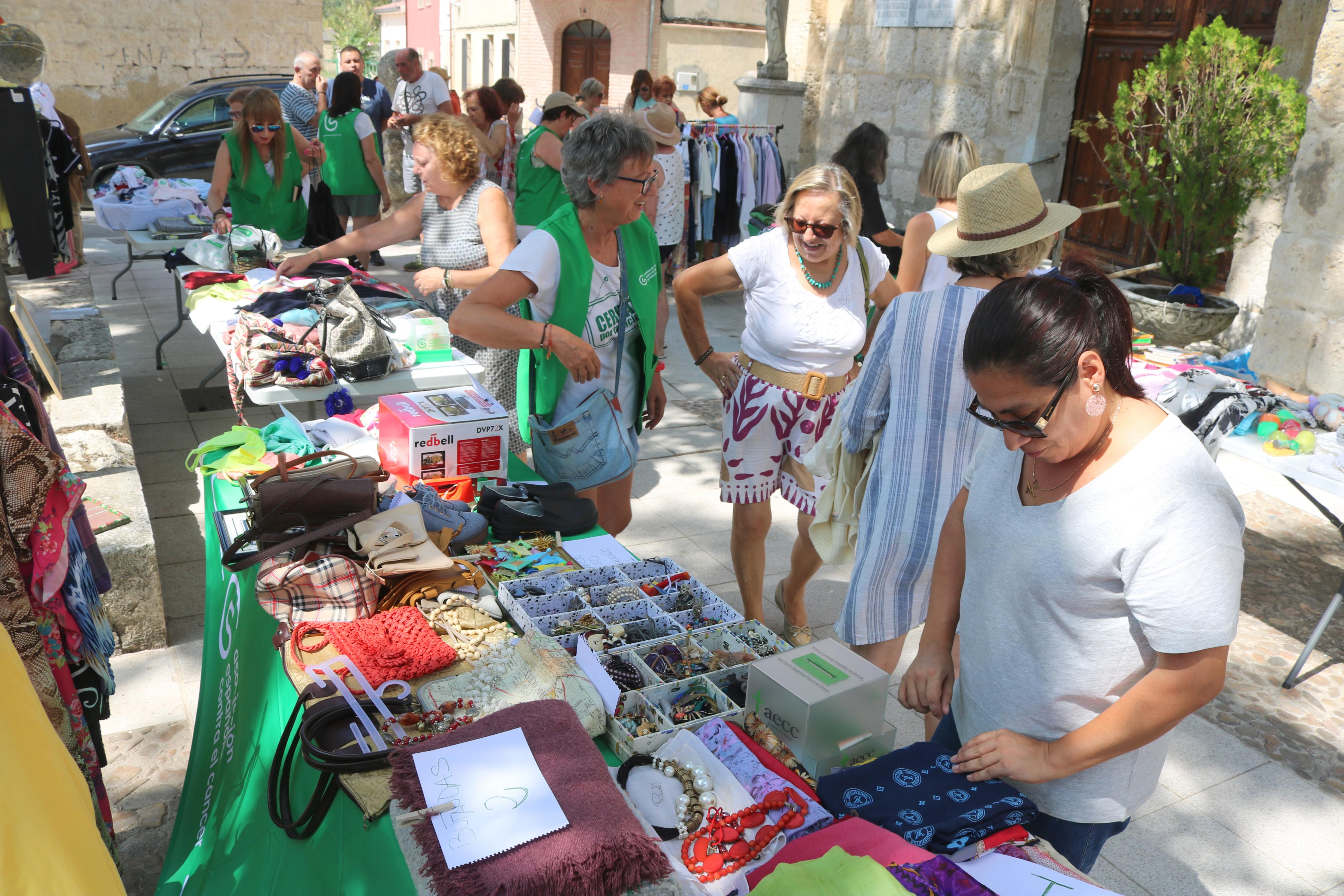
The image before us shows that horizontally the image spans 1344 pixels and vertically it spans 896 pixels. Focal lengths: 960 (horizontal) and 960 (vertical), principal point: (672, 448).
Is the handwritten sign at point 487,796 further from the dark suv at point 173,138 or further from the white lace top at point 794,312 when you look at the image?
the dark suv at point 173,138

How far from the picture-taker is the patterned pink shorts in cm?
331

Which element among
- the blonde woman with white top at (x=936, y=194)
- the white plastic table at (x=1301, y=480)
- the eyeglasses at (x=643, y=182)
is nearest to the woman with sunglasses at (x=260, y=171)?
the eyeglasses at (x=643, y=182)

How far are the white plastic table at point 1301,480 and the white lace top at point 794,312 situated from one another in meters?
1.82

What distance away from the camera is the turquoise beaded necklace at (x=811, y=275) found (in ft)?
10.6

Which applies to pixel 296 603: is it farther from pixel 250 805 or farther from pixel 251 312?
pixel 251 312

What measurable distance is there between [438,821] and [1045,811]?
3.52 feet

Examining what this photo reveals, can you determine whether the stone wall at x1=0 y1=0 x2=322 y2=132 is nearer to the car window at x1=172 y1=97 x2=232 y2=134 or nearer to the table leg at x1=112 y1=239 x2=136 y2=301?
the car window at x1=172 y1=97 x2=232 y2=134

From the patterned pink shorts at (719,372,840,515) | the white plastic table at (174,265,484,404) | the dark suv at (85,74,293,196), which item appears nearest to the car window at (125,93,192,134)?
the dark suv at (85,74,293,196)

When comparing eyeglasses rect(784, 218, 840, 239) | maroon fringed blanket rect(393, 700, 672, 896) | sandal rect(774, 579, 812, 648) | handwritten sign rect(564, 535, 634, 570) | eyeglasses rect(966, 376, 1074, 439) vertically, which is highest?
eyeglasses rect(784, 218, 840, 239)

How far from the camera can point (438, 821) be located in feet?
4.97

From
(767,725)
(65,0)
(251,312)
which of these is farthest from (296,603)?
(65,0)

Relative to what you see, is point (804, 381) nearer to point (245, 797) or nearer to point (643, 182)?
point (643, 182)

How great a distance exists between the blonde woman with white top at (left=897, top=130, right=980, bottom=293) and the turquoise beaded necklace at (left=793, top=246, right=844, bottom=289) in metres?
0.79

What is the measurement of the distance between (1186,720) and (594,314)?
8.84 feet
